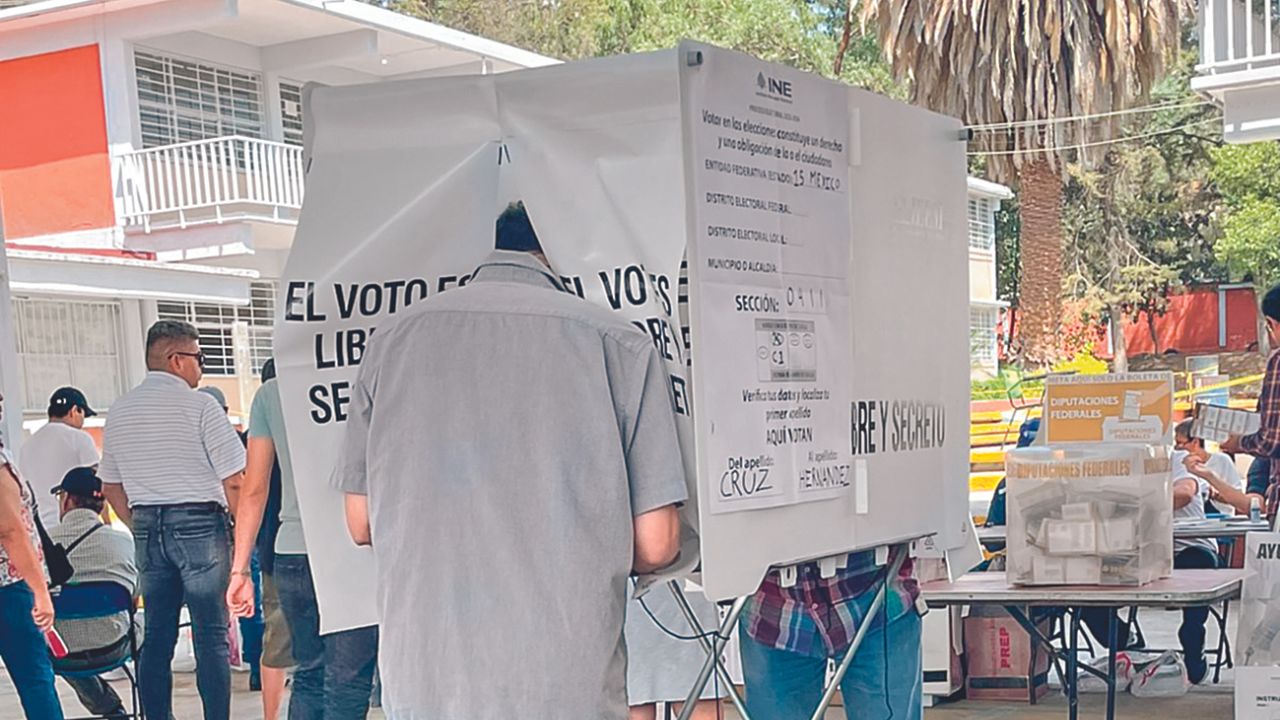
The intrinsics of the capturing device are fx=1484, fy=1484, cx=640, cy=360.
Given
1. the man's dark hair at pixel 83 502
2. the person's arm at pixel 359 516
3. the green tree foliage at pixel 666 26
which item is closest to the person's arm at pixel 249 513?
the man's dark hair at pixel 83 502

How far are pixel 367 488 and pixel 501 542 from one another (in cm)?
34

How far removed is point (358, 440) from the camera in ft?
9.61

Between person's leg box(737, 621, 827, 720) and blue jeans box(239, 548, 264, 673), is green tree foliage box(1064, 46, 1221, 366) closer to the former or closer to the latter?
A: blue jeans box(239, 548, 264, 673)

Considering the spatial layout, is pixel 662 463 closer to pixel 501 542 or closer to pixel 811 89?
pixel 501 542

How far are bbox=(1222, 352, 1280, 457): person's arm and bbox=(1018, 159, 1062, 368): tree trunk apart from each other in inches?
496

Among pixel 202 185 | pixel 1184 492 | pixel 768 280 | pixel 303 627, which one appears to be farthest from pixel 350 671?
pixel 202 185

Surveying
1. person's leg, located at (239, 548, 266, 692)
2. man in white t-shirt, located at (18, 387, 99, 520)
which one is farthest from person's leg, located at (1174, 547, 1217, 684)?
man in white t-shirt, located at (18, 387, 99, 520)

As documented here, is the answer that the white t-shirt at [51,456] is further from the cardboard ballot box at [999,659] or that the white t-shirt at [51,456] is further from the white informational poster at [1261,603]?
the white informational poster at [1261,603]

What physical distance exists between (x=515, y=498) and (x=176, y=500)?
Result: 3614 mm

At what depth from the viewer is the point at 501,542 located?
8.98ft

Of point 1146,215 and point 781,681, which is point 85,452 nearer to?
point 781,681

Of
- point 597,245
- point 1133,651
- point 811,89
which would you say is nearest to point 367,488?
point 597,245

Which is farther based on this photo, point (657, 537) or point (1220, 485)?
point (1220, 485)

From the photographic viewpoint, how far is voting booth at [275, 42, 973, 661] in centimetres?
299
